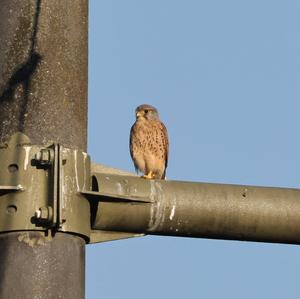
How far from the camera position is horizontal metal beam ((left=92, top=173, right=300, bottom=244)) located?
271 cm

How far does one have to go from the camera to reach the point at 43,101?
8.75 ft

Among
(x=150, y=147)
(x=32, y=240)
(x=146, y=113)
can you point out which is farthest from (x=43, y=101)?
(x=146, y=113)

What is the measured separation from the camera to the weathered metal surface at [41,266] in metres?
2.35

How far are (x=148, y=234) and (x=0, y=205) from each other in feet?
1.65

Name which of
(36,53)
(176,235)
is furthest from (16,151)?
(176,235)

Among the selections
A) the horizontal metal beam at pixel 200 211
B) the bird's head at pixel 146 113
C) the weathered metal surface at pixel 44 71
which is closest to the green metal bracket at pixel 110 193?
the horizontal metal beam at pixel 200 211

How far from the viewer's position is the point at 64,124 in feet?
8.92

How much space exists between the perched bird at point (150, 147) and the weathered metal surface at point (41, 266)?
5932 millimetres

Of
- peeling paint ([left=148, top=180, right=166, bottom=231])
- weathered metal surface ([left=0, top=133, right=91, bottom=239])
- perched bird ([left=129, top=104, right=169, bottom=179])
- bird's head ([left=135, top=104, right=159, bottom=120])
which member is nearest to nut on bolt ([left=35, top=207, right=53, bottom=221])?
weathered metal surface ([left=0, top=133, right=91, bottom=239])

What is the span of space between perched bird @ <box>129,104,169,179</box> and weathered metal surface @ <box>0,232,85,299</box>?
19.5 ft

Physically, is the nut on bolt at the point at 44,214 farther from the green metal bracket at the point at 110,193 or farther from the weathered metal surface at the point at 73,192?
the green metal bracket at the point at 110,193

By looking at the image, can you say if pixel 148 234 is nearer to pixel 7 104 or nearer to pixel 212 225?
pixel 212 225

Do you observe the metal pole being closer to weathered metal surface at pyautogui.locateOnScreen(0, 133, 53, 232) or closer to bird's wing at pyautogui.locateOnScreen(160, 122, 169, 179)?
weathered metal surface at pyautogui.locateOnScreen(0, 133, 53, 232)

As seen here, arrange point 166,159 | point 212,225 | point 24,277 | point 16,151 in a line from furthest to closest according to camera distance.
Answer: point 166,159 < point 212,225 < point 16,151 < point 24,277
